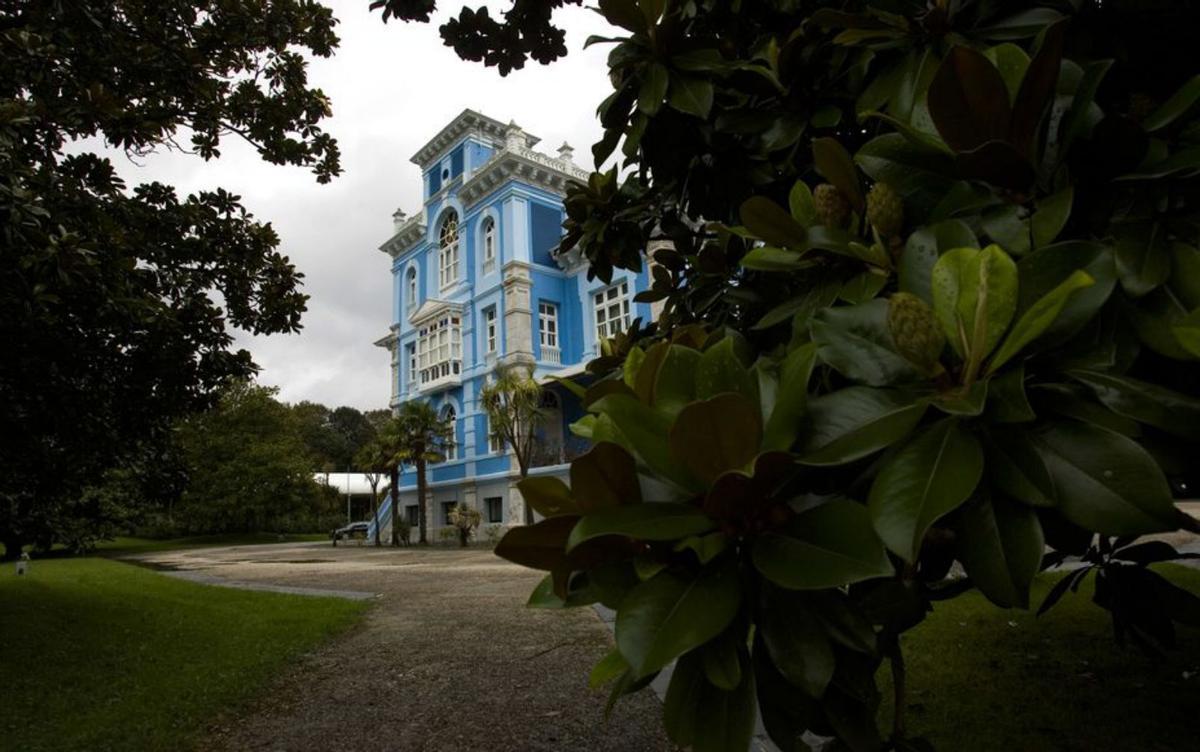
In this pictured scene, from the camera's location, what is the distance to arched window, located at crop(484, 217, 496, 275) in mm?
27744

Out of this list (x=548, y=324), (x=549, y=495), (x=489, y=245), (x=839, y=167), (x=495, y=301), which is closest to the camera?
(x=549, y=495)

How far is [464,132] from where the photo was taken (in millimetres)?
29906

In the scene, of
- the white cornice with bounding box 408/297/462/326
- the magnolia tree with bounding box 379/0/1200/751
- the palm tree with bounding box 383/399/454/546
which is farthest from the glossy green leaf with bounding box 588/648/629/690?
the white cornice with bounding box 408/297/462/326

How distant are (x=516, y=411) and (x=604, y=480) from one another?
76.0 ft

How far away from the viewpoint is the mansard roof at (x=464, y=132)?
29047mm

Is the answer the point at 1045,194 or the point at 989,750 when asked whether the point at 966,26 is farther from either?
the point at 989,750

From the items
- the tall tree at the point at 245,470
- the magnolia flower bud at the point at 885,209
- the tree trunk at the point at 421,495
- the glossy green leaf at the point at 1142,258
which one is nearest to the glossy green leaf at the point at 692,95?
the magnolia flower bud at the point at 885,209

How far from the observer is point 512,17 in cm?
306

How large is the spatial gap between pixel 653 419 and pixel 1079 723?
10.8 feet

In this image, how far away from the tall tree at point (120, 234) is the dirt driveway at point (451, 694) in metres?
2.66

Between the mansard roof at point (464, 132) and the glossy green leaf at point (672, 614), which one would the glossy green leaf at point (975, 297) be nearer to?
the glossy green leaf at point (672, 614)

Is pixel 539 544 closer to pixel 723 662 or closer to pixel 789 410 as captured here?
pixel 723 662

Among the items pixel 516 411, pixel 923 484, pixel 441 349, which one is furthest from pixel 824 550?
pixel 441 349

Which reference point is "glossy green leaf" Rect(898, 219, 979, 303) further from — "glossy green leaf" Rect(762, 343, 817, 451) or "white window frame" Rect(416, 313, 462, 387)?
"white window frame" Rect(416, 313, 462, 387)
